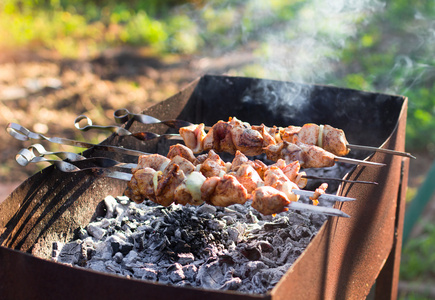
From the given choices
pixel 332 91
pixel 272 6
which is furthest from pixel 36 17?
pixel 332 91

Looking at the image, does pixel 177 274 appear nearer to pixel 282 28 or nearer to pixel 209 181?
pixel 209 181

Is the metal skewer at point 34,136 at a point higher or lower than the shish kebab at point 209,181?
higher

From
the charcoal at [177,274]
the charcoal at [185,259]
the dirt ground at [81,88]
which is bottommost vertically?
the charcoal at [177,274]

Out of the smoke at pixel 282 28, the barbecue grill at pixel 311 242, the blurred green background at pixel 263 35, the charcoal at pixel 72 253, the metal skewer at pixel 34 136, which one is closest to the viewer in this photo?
the barbecue grill at pixel 311 242

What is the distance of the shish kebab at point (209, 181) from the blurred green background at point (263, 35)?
3497 millimetres

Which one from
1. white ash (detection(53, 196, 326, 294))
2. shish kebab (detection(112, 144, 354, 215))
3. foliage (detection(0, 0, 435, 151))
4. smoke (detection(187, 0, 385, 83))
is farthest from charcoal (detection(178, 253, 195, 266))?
foliage (detection(0, 0, 435, 151))

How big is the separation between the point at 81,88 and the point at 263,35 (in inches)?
146

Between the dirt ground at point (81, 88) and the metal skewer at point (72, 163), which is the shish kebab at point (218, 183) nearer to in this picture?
the metal skewer at point (72, 163)

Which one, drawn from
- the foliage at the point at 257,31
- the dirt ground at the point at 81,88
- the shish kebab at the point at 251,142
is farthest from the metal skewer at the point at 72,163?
the foliage at the point at 257,31

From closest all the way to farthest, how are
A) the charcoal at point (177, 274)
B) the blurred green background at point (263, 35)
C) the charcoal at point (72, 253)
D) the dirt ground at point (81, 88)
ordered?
1. the charcoal at point (177, 274)
2. the charcoal at point (72, 253)
3. the dirt ground at point (81, 88)
4. the blurred green background at point (263, 35)

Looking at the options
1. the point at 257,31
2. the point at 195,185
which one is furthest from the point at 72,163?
the point at 257,31

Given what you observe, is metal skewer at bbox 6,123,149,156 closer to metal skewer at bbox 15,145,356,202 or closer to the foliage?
metal skewer at bbox 15,145,356,202

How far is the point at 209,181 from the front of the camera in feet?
5.78

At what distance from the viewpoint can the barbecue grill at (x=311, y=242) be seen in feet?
4.31
